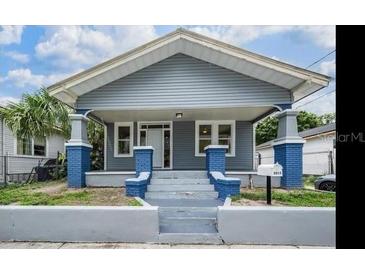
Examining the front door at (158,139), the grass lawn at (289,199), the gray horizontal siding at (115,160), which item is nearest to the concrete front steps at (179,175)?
the grass lawn at (289,199)

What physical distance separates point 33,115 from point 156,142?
4.56m

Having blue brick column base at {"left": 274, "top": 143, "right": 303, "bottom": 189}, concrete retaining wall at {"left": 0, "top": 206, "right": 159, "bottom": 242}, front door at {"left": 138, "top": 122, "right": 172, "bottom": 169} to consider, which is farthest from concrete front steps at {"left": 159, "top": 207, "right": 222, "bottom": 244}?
front door at {"left": 138, "top": 122, "right": 172, "bottom": 169}

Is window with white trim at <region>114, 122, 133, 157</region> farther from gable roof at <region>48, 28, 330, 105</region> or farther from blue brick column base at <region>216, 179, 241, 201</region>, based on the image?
blue brick column base at <region>216, 179, 241, 201</region>

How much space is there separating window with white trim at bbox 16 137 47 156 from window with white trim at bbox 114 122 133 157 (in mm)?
3157

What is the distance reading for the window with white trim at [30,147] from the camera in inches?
488

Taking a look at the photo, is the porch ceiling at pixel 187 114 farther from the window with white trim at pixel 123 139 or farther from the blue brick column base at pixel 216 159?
the blue brick column base at pixel 216 159

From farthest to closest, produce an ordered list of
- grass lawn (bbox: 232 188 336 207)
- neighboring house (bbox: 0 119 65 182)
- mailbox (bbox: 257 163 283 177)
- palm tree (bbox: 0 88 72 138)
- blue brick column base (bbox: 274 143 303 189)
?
neighboring house (bbox: 0 119 65 182)
palm tree (bbox: 0 88 72 138)
blue brick column base (bbox: 274 143 303 189)
grass lawn (bbox: 232 188 336 207)
mailbox (bbox: 257 163 283 177)

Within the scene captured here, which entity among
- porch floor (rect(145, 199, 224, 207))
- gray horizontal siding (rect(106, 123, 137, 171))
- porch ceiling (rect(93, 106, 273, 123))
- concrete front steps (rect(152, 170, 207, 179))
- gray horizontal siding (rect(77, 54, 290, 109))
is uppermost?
gray horizontal siding (rect(77, 54, 290, 109))

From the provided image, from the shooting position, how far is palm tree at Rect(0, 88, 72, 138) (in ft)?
34.4

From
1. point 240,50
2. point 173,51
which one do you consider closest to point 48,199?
point 173,51

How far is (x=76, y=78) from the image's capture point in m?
8.19

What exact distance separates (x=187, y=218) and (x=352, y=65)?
4.30 metres
